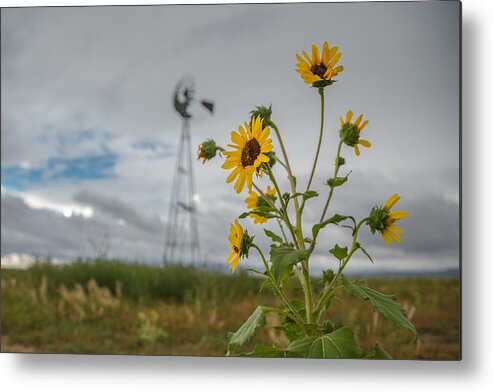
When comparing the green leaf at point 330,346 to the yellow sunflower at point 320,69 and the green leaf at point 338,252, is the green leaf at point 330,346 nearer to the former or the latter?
the green leaf at point 338,252

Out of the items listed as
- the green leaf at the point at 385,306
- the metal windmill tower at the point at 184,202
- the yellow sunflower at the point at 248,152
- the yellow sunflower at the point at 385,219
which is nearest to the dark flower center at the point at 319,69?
the yellow sunflower at the point at 248,152

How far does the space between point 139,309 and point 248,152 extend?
2.91ft

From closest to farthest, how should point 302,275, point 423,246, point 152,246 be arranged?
1. point 302,275
2. point 423,246
3. point 152,246

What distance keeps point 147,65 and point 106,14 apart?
0.71ft

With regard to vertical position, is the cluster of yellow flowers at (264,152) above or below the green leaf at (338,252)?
above

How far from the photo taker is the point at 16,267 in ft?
6.89

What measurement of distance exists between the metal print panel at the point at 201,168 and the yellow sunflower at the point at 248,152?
54 cm

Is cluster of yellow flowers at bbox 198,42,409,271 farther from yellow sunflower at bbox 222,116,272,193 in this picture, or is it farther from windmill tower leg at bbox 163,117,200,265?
windmill tower leg at bbox 163,117,200,265

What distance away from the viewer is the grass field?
2.02m

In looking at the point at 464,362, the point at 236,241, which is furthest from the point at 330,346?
the point at 464,362

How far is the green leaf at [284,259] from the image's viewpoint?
47.0 inches

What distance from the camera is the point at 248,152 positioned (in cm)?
137

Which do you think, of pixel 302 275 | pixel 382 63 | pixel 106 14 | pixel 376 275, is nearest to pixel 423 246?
pixel 376 275

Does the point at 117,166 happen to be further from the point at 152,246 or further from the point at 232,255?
the point at 232,255
